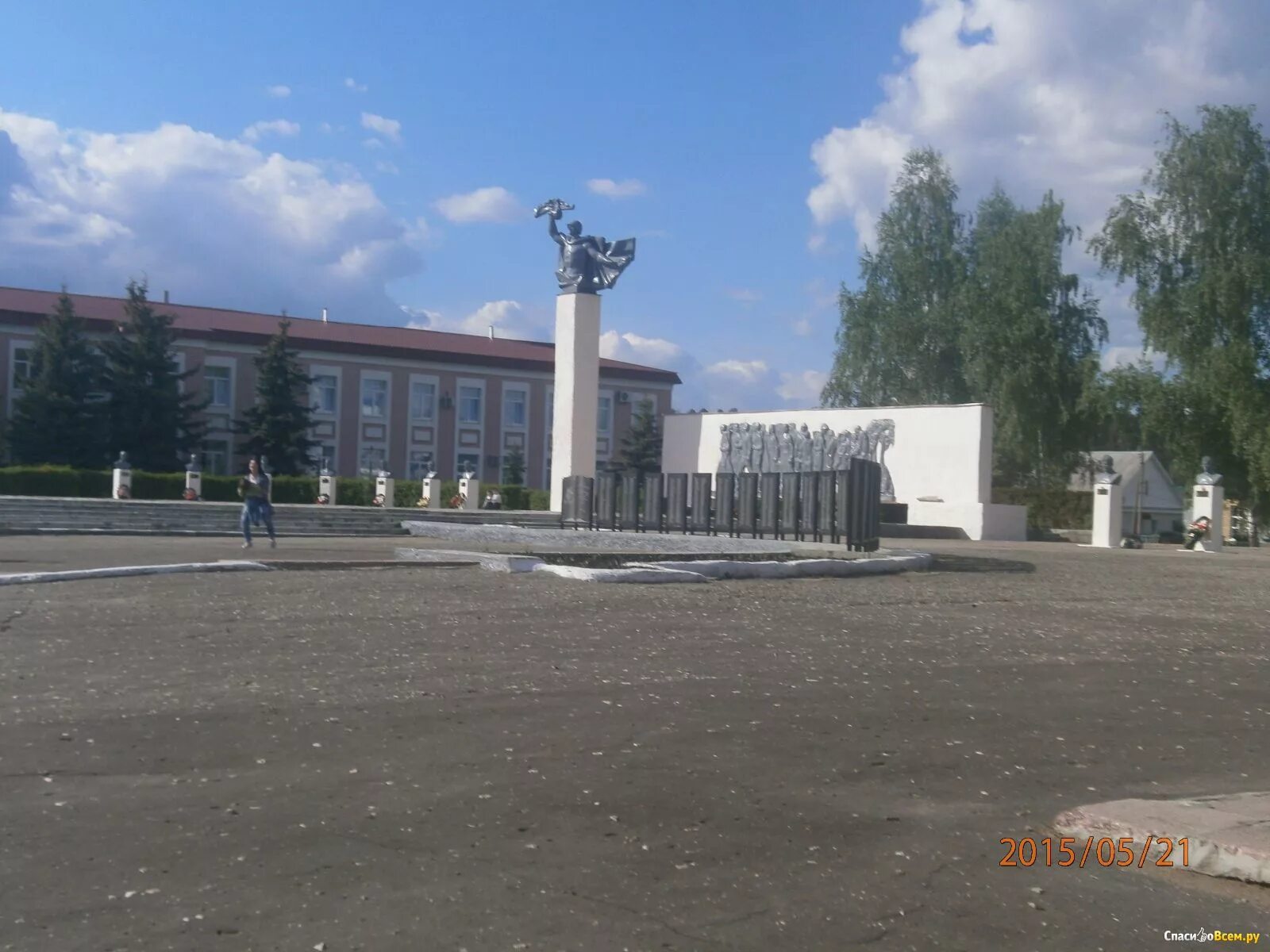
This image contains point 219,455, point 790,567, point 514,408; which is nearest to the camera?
point 790,567

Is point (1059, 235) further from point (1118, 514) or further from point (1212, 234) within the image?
point (1118, 514)

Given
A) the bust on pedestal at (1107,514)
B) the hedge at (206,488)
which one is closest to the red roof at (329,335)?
the hedge at (206,488)

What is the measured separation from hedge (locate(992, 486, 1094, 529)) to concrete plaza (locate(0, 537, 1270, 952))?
136ft

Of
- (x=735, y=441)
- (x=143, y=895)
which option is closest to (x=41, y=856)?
(x=143, y=895)

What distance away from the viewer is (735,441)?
50.7m

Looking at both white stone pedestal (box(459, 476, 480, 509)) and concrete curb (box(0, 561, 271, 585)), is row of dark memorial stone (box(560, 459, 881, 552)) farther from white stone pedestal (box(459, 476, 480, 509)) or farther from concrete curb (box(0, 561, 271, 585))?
concrete curb (box(0, 561, 271, 585))

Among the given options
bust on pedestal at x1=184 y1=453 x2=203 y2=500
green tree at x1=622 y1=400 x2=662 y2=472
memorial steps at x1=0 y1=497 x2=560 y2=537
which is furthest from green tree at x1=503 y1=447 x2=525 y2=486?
memorial steps at x1=0 y1=497 x2=560 y2=537

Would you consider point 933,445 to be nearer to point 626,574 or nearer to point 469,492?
point 469,492

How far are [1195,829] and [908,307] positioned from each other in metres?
58.5

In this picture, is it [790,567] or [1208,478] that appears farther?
[1208,478]

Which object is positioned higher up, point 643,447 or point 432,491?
point 643,447

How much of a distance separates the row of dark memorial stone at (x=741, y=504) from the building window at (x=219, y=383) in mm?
28592

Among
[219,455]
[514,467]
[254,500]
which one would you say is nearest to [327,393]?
[219,455]

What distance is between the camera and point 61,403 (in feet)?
166
